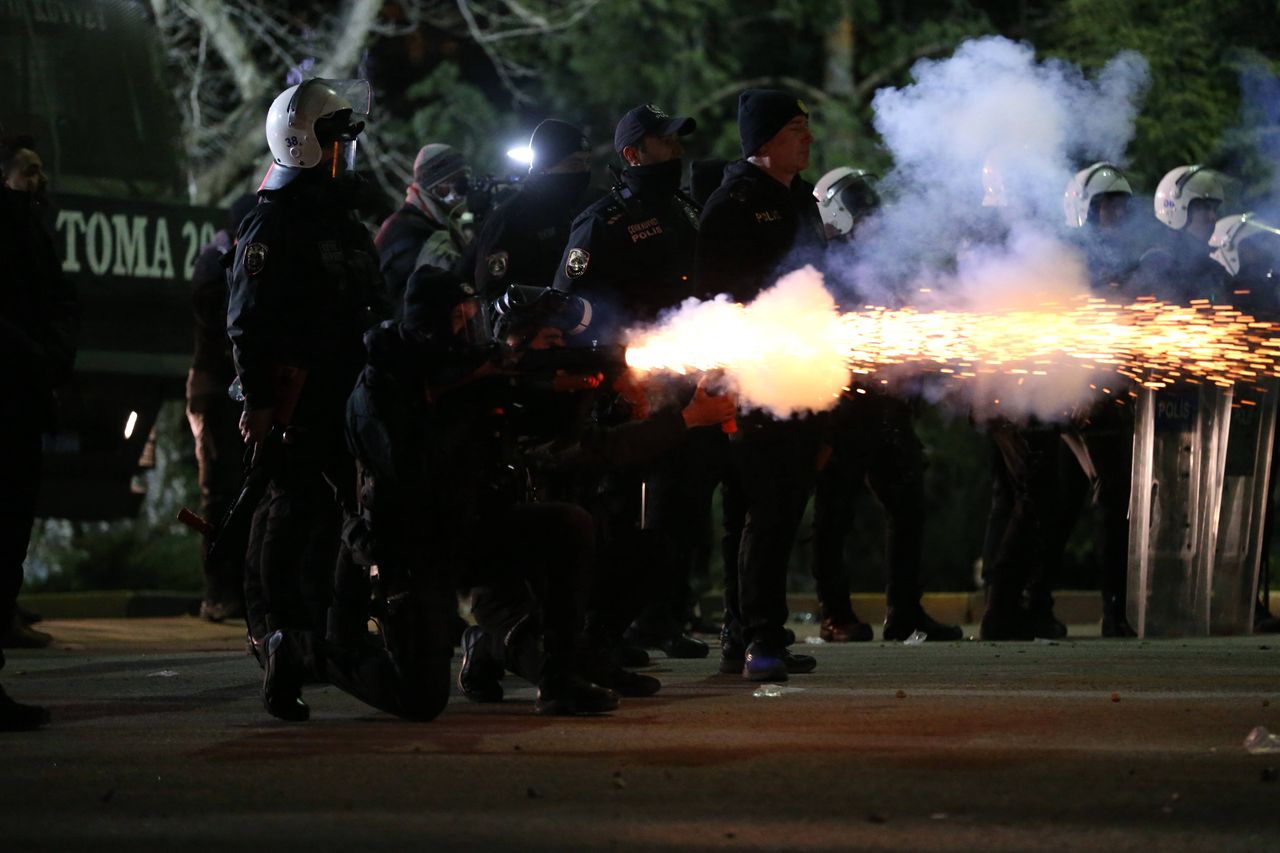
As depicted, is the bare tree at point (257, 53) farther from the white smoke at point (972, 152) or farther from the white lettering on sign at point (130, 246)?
the white smoke at point (972, 152)

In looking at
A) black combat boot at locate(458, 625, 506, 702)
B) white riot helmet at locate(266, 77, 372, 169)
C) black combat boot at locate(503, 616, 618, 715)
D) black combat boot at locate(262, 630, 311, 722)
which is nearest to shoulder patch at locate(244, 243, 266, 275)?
white riot helmet at locate(266, 77, 372, 169)

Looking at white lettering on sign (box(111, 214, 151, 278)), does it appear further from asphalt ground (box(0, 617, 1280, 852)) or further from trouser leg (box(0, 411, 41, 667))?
trouser leg (box(0, 411, 41, 667))

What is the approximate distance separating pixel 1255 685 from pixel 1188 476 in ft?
10.4

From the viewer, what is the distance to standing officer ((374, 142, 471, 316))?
1247 centimetres

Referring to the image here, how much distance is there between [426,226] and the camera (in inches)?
503

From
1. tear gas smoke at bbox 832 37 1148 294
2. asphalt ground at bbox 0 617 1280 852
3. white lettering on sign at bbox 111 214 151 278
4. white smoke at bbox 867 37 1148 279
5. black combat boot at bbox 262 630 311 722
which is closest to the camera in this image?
asphalt ground at bbox 0 617 1280 852

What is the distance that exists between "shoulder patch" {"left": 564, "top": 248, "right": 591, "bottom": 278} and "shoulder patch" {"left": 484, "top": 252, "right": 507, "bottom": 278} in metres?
0.72

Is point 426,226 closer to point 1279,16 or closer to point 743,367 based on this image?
point 743,367

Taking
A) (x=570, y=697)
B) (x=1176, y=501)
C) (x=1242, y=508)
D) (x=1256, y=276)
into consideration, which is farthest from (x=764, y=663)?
(x=1256, y=276)

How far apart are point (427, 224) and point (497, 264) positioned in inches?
81.1

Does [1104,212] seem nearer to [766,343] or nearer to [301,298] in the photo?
[766,343]

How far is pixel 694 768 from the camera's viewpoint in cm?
716

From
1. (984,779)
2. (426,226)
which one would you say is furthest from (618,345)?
(426,226)

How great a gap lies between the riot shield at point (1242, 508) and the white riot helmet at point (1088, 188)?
120cm
